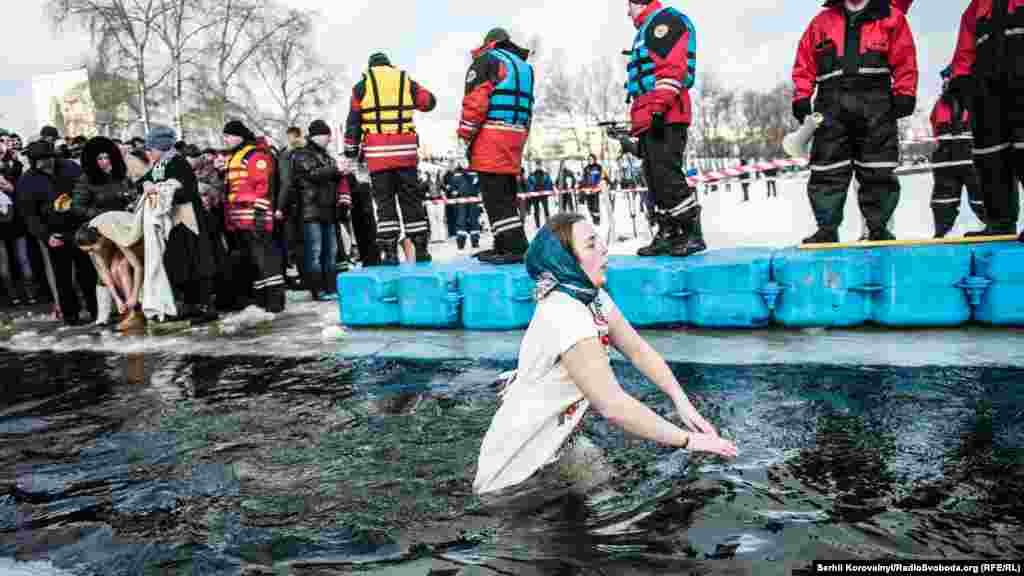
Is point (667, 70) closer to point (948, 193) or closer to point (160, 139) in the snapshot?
point (948, 193)

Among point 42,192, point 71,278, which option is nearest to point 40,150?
point 42,192

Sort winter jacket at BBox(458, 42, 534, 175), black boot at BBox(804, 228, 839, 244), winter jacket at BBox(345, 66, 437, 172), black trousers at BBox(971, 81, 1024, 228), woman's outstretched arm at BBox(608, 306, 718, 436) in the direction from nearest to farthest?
woman's outstretched arm at BBox(608, 306, 718, 436)
black trousers at BBox(971, 81, 1024, 228)
black boot at BBox(804, 228, 839, 244)
winter jacket at BBox(458, 42, 534, 175)
winter jacket at BBox(345, 66, 437, 172)

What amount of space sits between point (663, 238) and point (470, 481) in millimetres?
3643

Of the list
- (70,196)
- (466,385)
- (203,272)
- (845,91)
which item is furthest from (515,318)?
(70,196)

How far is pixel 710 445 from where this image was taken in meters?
2.32

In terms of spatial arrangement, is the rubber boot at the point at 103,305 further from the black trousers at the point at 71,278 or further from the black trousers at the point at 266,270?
the black trousers at the point at 266,270

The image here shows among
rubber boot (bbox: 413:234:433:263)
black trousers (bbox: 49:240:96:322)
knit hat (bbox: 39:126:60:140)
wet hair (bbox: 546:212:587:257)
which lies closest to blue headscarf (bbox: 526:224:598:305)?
wet hair (bbox: 546:212:587:257)

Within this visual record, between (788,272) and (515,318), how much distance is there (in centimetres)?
199

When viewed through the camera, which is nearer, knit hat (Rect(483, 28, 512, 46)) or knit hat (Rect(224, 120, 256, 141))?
knit hat (Rect(483, 28, 512, 46))

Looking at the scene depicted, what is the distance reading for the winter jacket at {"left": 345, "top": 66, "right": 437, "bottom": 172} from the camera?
6.84 metres

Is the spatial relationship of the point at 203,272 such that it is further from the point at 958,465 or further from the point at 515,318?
the point at 958,465

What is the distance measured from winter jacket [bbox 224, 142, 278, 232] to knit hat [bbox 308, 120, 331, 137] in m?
0.60

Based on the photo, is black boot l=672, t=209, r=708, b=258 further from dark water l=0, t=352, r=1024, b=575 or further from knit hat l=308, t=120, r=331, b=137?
knit hat l=308, t=120, r=331, b=137

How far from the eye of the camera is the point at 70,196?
322 inches
